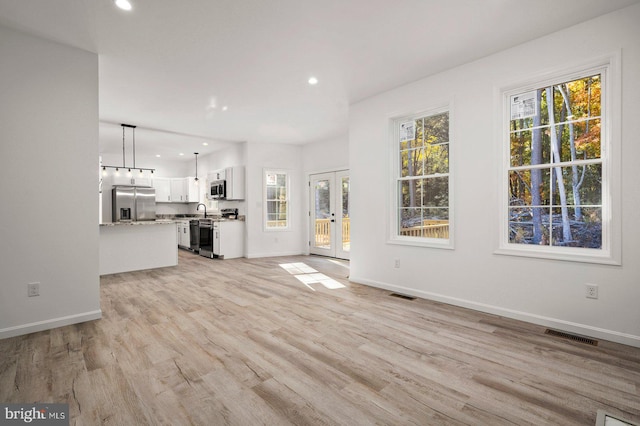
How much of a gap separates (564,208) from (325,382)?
277cm

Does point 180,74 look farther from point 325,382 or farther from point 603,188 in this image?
point 603,188

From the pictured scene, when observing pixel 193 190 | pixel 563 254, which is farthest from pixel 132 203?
pixel 563 254

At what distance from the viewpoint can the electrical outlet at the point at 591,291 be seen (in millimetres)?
2705

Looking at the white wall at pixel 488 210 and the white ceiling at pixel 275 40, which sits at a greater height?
the white ceiling at pixel 275 40

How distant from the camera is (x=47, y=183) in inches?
117

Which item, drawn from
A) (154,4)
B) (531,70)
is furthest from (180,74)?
(531,70)

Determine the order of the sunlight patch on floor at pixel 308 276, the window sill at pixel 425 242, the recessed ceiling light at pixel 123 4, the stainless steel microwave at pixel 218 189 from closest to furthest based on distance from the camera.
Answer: the recessed ceiling light at pixel 123 4 < the window sill at pixel 425 242 < the sunlight patch on floor at pixel 308 276 < the stainless steel microwave at pixel 218 189

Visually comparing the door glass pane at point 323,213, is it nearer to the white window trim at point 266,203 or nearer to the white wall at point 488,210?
the white window trim at point 266,203

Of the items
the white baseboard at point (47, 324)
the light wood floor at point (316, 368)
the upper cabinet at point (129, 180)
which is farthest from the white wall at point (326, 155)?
the white baseboard at point (47, 324)

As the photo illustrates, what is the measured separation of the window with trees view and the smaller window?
3932mm

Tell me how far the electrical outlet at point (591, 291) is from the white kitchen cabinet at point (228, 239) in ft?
20.5

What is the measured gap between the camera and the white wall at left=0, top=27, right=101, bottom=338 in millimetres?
2797

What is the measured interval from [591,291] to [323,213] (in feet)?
17.3

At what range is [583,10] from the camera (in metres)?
2.58
